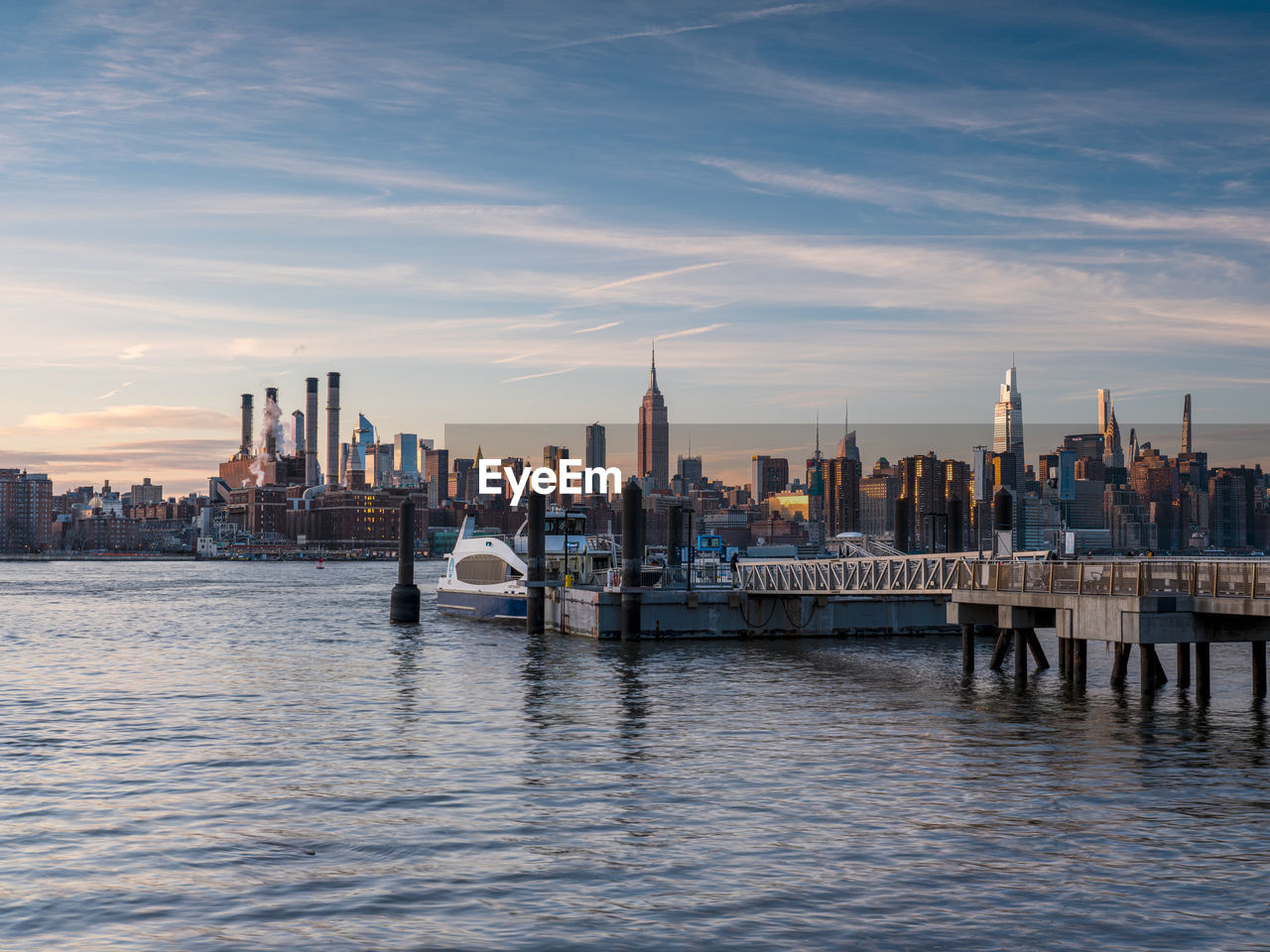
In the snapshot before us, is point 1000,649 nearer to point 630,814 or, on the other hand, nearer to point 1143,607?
point 1143,607

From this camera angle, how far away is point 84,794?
26.5m

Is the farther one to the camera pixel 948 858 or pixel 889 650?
pixel 889 650

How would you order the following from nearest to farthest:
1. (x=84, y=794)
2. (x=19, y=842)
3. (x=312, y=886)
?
(x=312, y=886) < (x=19, y=842) < (x=84, y=794)

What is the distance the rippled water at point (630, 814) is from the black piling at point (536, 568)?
57.5 feet

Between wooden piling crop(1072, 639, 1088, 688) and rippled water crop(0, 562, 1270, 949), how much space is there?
0.95m

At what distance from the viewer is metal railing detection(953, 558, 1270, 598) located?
36.8 m

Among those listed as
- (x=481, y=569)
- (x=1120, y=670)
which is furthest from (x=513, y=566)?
(x=1120, y=670)

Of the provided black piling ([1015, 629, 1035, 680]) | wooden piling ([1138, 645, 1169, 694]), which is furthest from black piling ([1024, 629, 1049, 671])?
wooden piling ([1138, 645, 1169, 694])

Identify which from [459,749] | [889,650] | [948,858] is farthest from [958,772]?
[889,650]

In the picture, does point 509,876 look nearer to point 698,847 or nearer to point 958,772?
point 698,847

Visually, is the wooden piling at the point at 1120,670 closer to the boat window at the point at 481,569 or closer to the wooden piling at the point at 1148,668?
the wooden piling at the point at 1148,668

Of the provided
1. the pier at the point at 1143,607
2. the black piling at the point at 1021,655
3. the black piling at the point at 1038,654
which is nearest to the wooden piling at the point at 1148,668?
the pier at the point at 1143,607

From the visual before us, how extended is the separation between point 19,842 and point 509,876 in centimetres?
884

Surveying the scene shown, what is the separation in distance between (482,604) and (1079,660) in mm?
40124
